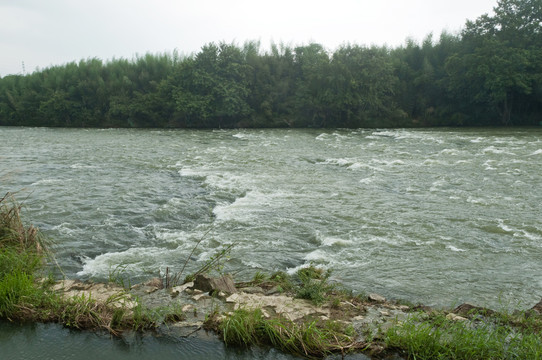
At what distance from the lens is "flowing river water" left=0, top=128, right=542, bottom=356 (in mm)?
6266

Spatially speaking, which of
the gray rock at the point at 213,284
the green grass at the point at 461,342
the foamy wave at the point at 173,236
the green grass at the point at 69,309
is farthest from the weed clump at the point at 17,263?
the green grass at the point at 461,342

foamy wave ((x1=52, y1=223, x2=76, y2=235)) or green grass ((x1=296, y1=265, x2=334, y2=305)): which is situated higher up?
foamy wave ((x1=52, y1=223, x2=76, y2=235))

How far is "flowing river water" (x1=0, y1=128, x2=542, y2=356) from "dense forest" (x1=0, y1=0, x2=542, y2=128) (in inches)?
672

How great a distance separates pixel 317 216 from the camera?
29.9ft

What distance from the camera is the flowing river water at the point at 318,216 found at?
6.27 metres

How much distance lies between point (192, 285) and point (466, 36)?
35008mm

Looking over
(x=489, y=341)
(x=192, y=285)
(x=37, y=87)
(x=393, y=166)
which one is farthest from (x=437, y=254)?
(x=37, y=87)

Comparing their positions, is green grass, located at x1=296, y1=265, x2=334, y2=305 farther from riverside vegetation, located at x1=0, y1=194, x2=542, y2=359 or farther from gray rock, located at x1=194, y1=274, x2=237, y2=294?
gray rock, located at x1=194, y1=274, x2=237, y2=294

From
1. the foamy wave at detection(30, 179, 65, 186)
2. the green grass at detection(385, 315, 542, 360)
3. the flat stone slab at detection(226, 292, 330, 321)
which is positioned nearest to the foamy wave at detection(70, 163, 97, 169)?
the foamy wave at detection(30, 179, 65, 186)

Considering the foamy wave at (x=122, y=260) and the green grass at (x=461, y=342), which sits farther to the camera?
the foamy wave at (x=122, y=260)

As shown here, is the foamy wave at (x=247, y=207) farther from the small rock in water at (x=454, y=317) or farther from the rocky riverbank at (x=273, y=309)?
the small rock in water at (x=454, y=317)

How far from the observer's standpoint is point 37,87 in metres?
45.8

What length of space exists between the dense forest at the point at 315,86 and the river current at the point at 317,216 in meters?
17.1

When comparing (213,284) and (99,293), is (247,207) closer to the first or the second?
(213,284)
